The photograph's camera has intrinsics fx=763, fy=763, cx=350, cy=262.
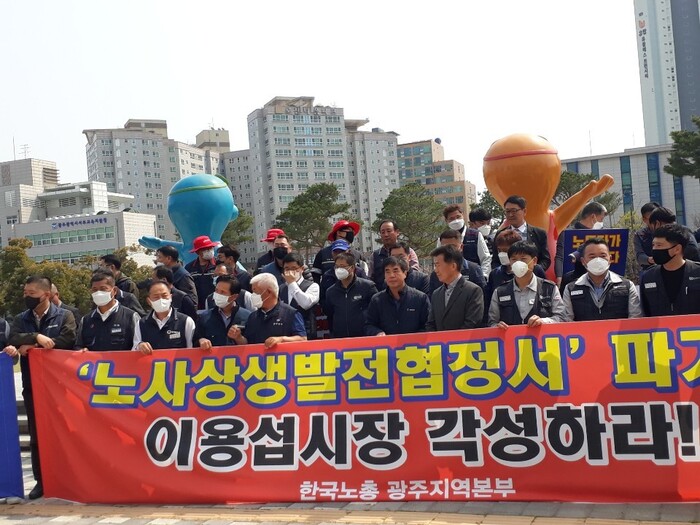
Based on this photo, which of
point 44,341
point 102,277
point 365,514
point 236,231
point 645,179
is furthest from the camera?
point 645,179

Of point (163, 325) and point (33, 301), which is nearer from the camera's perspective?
point (163, 325)

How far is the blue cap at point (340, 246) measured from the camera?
7.84 m

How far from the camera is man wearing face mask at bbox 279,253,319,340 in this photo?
7285 mm

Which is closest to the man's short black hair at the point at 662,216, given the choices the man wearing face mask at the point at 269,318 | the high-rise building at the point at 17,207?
the man wearing face mask at the point at 269,318

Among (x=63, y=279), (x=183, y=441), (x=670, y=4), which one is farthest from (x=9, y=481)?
(x=670, y=4)

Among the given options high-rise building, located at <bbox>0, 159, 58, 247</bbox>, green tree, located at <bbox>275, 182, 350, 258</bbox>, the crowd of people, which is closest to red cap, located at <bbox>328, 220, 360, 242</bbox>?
the crowd of people

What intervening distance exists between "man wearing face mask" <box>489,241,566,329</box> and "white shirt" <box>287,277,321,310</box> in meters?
1.97

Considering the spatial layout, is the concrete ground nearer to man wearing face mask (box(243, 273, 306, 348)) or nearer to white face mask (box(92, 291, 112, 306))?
man wearing face mask (box(243, 273, 306, 348))

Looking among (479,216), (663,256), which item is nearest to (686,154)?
(479,216)

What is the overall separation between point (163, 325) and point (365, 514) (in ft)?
8.01

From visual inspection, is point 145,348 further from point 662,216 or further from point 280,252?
point 662,216

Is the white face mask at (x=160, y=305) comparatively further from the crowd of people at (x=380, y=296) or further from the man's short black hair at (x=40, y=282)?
the man's short black hair at (x=40, y=282)

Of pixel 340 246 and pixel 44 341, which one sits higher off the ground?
pixel 340 246

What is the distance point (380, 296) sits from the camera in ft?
21.2
